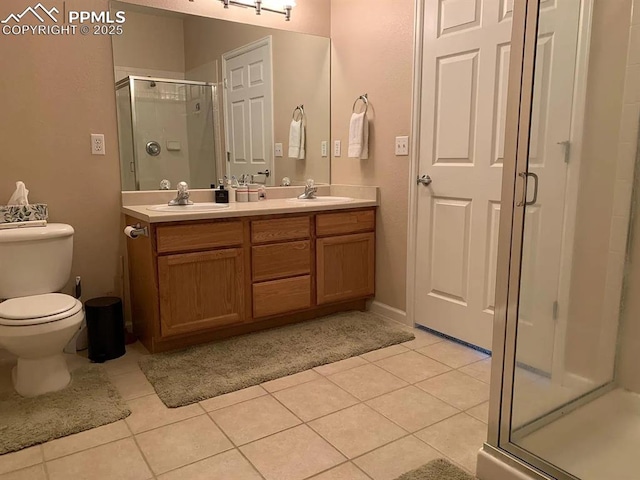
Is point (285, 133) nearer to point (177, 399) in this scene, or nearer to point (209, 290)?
point (209, 290)

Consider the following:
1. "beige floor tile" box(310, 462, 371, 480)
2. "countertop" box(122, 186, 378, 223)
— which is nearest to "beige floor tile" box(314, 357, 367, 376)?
"beige floor tile" box(310, 462, 371, 480)

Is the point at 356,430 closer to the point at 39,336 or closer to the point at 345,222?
the point at 39,336

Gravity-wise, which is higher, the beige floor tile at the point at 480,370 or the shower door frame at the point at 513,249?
the shower door frame at the point at 513,249

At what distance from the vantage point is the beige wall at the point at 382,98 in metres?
2.97

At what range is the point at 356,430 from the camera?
1.96 m

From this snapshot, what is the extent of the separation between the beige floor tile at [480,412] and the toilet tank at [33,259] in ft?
6.72

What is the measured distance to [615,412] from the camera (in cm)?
195

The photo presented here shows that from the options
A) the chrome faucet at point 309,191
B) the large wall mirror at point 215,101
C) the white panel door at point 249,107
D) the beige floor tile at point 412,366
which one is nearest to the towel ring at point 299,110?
the large wall mirror at point 215,101

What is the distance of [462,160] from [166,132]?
171 centimetres

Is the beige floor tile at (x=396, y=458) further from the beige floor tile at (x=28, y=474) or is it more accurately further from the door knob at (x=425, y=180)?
the door knob at (x=425, y=180)

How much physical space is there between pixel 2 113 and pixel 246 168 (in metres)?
1.36

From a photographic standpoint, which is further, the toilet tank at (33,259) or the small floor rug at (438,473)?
the toilet tank at (33,259)

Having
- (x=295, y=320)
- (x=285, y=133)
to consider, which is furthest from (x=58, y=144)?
(x=295, y=320)

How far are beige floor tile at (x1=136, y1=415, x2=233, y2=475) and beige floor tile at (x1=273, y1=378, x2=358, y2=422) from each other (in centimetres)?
Answer: 34
